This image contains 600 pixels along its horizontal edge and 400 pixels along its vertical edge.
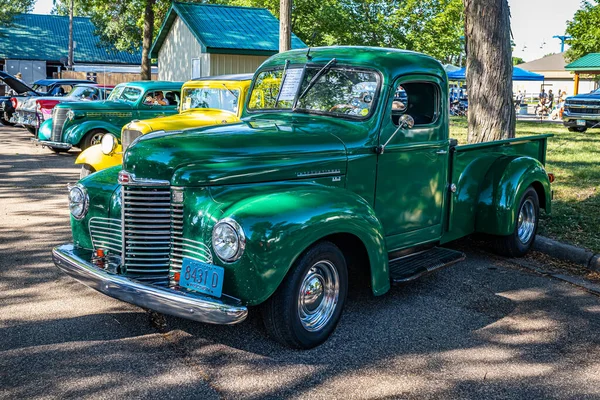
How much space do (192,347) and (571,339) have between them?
2612mm

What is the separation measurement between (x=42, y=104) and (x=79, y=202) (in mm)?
12823

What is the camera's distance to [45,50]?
4853 centimetres

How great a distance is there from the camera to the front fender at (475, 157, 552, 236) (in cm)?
584

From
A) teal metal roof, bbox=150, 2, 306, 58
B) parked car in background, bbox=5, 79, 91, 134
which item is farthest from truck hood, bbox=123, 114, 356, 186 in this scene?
teal metal roof, bbox=150, 2, 306, 58

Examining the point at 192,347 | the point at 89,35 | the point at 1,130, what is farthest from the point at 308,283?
the point at 89,35

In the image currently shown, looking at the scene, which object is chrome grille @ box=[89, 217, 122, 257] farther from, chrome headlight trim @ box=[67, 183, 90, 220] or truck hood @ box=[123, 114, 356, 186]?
truck hood @ box=[123, 114, 356, 186]

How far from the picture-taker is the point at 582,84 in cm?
6181

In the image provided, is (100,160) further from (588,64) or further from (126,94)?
(588,64)

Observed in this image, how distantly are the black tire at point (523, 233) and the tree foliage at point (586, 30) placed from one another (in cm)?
3432

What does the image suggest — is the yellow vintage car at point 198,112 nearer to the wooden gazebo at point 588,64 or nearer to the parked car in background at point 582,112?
the parked car in background at point 582,112

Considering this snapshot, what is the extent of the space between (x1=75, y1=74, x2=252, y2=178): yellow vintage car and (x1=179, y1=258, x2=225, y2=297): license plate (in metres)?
5.12

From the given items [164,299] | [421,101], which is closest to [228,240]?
[164,299]

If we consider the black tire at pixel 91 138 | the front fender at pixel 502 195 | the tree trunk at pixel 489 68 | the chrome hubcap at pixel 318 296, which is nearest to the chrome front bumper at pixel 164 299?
the chrome hubcap at pixel 318 296

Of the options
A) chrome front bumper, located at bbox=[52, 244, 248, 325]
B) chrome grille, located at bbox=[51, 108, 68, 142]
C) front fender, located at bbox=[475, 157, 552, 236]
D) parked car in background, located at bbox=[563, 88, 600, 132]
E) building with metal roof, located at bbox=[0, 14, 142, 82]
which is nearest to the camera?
chrome front bumper, located at bbox=[52, 244, 248, 325]
